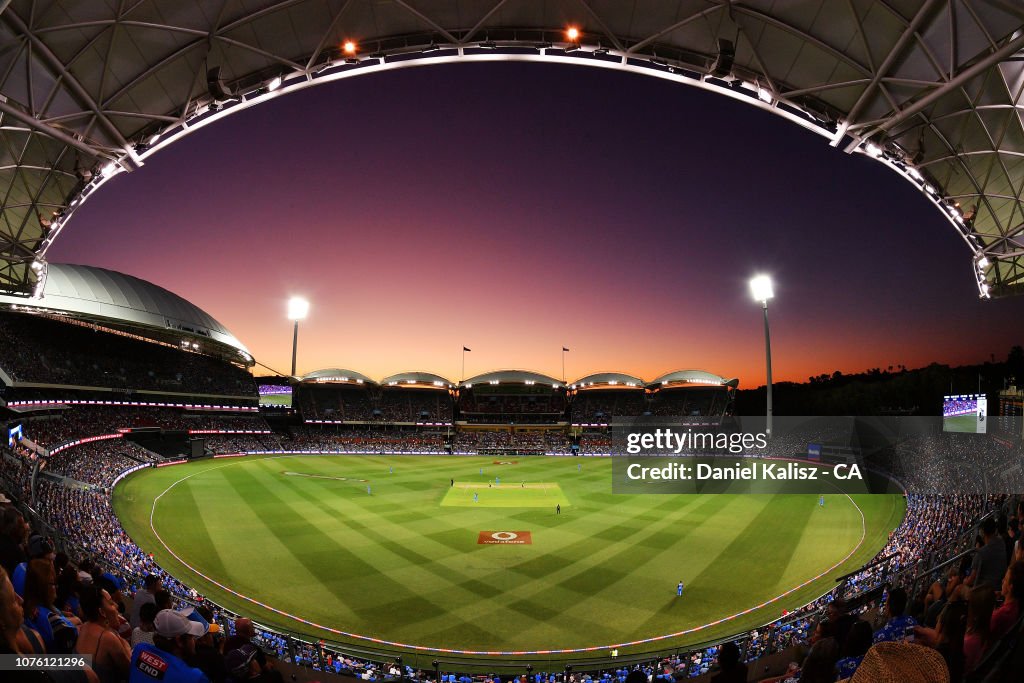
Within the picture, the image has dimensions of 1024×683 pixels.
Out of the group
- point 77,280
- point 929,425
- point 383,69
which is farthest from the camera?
point 77,280

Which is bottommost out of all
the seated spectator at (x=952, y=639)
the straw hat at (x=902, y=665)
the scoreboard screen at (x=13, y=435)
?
the scoreboard screen at (x=13, y=435)

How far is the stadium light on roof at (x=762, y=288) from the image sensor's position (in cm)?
4016

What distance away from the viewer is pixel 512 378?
3472 inches

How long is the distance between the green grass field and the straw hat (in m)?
17.3

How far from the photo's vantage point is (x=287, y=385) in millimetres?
83188

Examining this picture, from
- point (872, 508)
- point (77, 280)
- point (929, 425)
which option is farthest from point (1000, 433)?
point (77, 280)

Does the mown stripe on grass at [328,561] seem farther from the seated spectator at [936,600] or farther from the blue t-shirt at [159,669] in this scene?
the blue t-shirt at [159,669]

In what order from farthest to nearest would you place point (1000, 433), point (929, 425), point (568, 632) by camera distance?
point (929, 425), point (1000, 433), point (568, 632)

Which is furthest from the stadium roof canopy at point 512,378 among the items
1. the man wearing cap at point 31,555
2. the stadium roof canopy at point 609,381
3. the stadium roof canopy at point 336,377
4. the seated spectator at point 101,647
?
the seated spectator at point 101,647

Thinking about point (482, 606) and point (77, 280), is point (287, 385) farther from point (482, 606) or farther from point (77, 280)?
point (482, 606)

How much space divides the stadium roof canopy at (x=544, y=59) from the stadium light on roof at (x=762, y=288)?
29.0m

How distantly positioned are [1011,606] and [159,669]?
6.50m

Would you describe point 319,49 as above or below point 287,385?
above

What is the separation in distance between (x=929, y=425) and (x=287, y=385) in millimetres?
86647
